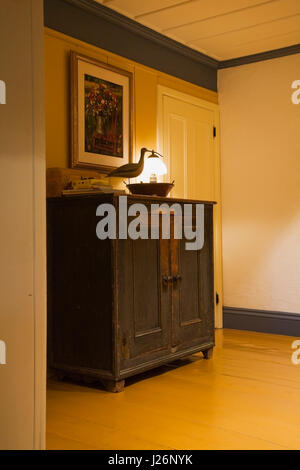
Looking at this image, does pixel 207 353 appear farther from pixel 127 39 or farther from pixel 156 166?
pixel 127 39

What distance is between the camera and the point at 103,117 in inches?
161

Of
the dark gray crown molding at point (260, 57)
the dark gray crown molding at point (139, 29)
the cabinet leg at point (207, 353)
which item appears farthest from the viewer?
the dark gray crown molding at point (260, 57)

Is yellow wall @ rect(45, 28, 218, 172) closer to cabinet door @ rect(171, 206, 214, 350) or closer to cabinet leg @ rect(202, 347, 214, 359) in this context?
cabinet door @ rect(171, 206, 214, 350)

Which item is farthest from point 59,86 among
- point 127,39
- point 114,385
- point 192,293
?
point 114,385

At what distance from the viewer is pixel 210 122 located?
5.38 meters

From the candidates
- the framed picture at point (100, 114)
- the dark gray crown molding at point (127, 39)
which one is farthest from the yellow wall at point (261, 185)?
the framed picture at point (100, 114)

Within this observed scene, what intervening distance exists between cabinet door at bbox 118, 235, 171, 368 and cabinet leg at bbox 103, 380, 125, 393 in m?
0.10

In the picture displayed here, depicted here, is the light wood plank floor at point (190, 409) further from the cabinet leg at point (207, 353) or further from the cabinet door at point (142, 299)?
the cabinet door at point (142, 299)

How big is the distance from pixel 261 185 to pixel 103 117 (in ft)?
6.13

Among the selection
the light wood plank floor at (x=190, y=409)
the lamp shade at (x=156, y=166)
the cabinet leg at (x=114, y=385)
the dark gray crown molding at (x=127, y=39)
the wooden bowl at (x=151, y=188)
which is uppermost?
the dark gray crown molding at (x=127, y=39)

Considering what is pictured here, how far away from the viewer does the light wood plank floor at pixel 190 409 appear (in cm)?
250

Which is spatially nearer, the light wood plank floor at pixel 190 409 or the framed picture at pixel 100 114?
the light wood plank floor at pixel 190 409
